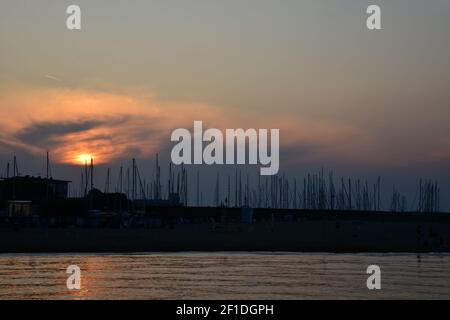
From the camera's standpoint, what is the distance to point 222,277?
3628 cm

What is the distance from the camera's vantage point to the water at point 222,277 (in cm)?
3023

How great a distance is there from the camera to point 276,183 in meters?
167

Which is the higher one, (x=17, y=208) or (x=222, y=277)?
(x=17, y=208)

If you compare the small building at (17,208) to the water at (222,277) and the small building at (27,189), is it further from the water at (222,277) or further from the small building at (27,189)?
the water at (222,277)

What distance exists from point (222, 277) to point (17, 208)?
85.9m

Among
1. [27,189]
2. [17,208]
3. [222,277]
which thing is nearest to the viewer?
[222,277]

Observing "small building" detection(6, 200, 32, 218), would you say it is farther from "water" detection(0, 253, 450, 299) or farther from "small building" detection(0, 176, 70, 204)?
"water" detection(0, 253, 450, 299)

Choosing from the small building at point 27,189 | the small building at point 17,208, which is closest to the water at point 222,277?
the small building at point 17,208

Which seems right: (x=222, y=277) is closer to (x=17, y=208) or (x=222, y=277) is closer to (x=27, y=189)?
(x=17, y=208)

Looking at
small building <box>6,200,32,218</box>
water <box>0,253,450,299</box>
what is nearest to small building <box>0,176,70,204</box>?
small building <box>6,200,32,218</box>

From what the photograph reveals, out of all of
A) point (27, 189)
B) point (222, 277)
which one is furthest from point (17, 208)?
point (222, 277)

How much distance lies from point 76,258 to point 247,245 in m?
18.0
